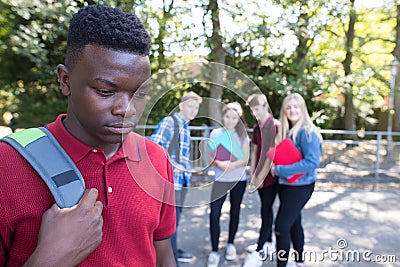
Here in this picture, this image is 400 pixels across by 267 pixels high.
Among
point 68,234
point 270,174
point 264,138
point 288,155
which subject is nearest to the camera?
point 68,234

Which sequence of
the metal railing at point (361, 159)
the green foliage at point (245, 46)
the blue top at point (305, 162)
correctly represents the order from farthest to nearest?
1. the metal railing at point (361, 159)
2. the green foliage at point (245, 46)
3. the blue top at point (305, 162)

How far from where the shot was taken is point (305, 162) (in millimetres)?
3137

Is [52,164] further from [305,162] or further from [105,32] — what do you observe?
[305,162]

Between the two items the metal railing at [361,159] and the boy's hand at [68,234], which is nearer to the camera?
the boy's hand at [68,234]

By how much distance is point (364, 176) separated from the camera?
804 cm

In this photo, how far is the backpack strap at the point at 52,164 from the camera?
3.07ft

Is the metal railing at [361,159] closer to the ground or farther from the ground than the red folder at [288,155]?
closer to the ground

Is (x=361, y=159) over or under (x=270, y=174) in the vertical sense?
under

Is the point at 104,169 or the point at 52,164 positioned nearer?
the point at 52,164

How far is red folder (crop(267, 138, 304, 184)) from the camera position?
320 centimetres

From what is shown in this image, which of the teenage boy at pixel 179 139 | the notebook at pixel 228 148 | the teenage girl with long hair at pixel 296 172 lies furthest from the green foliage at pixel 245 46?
the notebook at pixel 228 148

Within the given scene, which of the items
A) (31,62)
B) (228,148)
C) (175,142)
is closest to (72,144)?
(228,148)

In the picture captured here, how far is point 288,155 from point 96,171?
2.50 m

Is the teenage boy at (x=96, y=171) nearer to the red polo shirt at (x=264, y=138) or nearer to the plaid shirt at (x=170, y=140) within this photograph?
the red polo shirt at (x=264, y=138)
